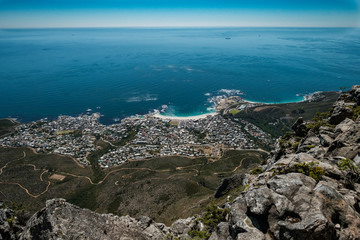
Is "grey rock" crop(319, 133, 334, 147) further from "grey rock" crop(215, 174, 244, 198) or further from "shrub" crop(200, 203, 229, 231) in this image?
"grey rock" crop(215, 174, 244, 198)

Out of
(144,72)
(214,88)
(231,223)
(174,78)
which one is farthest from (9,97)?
(231,223)

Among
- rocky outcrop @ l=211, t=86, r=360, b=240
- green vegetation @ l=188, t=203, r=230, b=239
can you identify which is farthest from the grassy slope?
rocky outcrop @ l=211, t=86, r=360, b=240

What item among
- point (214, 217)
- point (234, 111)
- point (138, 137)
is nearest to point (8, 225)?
point (214, 217)

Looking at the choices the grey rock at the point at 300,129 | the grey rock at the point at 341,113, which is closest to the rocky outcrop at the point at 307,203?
the grey rock at the point at 341,113

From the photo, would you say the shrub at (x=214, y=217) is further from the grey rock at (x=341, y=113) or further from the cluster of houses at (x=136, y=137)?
the cluster of houses at (x=136, y=137)

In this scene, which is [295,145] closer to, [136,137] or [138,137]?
[138,137]

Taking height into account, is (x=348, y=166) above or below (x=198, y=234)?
above

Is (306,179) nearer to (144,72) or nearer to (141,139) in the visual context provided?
(141,139)
